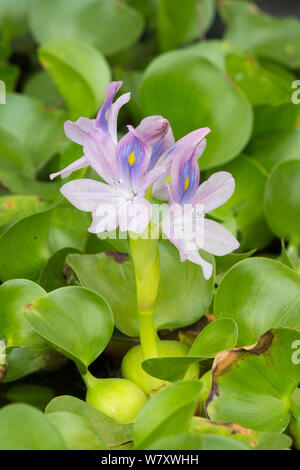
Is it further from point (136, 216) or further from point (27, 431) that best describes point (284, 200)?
point (27, 431)

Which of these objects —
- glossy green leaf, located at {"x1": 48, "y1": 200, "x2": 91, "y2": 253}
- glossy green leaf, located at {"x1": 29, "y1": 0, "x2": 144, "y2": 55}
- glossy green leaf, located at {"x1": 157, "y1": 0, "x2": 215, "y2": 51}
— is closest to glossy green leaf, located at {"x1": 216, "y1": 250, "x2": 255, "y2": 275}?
glossy green leaf, located at {"x1": 48, "y1": 200, "x2": 91, "y2": 253}

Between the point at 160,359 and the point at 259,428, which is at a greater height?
the point at 160,359

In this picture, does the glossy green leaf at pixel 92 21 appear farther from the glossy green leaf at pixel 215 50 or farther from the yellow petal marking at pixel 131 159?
the yellow petal marking at pixel 131 159

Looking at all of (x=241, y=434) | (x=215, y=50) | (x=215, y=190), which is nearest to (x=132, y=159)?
(x=215, y=190)

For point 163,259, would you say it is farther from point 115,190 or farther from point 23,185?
point 23,185

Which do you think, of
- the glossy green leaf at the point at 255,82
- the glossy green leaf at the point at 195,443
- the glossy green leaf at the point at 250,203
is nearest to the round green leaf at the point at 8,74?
the glossy green leaf at the point at 255,82
